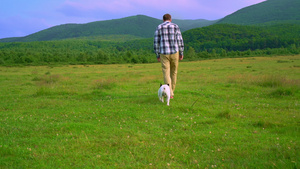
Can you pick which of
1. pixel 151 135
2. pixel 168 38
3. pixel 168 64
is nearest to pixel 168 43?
pixel 168 38

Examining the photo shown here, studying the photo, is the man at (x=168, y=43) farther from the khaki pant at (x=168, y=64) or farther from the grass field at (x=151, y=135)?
the grass field at (x=151, y=135)

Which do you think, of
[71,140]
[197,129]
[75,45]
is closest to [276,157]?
[197,129]

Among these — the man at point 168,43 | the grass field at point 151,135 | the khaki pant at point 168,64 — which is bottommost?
the grass field at point 151,135

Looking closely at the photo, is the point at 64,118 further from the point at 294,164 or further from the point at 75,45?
the point at 75,45

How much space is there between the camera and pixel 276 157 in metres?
4.04

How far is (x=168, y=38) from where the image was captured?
8.30 meters

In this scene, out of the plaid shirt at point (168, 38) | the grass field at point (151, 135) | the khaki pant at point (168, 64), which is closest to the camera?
the grass field at point (151, 135)

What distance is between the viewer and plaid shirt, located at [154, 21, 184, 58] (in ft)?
27.2

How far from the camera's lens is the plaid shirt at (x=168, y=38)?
8.28 metres

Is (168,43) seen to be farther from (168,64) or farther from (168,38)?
(168,64)

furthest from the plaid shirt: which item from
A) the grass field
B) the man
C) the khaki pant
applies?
the grass field

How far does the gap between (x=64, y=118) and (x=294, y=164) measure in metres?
5.88

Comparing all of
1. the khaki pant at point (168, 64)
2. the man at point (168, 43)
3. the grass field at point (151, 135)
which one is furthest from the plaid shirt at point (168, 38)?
the grass field at point (151, 135)

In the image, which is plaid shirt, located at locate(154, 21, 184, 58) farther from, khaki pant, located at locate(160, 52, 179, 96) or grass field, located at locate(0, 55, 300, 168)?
grass field, located at locate(0, 55, 300, 168)
